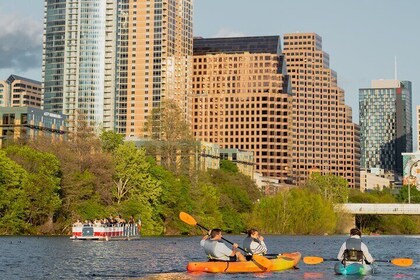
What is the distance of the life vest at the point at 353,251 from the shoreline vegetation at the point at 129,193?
68.5 meters

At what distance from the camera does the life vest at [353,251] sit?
55.6 metres

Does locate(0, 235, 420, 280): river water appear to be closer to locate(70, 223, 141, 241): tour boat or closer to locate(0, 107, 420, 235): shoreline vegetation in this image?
locate(70, 223, 141, 241): tour boat

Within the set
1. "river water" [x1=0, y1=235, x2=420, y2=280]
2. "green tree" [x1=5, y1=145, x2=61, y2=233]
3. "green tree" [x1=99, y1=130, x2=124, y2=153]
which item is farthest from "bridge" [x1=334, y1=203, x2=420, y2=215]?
"river water" [x1=0, y1=235, x2=420, y2=280]

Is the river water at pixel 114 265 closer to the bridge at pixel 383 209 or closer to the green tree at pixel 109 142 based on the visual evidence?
the green tree at pixel 109 142

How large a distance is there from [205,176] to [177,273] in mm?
112269

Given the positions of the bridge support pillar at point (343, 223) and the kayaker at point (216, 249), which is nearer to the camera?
the kayaker at point (216, 249)

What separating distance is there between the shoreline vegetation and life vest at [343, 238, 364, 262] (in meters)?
68.5

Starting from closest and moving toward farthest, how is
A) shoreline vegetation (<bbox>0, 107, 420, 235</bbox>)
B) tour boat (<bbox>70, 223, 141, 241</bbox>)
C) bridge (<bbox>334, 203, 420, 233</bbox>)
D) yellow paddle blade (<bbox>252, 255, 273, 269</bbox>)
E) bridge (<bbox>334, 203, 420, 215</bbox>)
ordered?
1. yellow paddle blade (<bbox>252, 255, 273, 269</bbox>)
2. tour boat (<bbox>70, 223, 141, 241</bbox>)
3. shoreline vegetation (<bbox>0, 107, 420, 235</bbox>)
4. bridge (<bbox>334, 203, 420, 233</bbox>)
5. bridge (<bbox>334, 203, 420, 215</bbox>)

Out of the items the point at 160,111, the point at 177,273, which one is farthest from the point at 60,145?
the point at 177,273

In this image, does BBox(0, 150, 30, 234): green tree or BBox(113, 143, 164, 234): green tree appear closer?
BBox(0, 150, 30, 234): green tree

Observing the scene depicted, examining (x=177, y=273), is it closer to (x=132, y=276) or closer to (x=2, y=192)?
(x=132, y=276)

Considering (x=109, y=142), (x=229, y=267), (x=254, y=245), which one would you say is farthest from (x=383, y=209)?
(x=229, y=267)

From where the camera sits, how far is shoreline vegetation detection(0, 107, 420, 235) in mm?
118750

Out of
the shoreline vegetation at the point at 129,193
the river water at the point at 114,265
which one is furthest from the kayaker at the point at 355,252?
the shoreline vegetation at the point at 129,193
